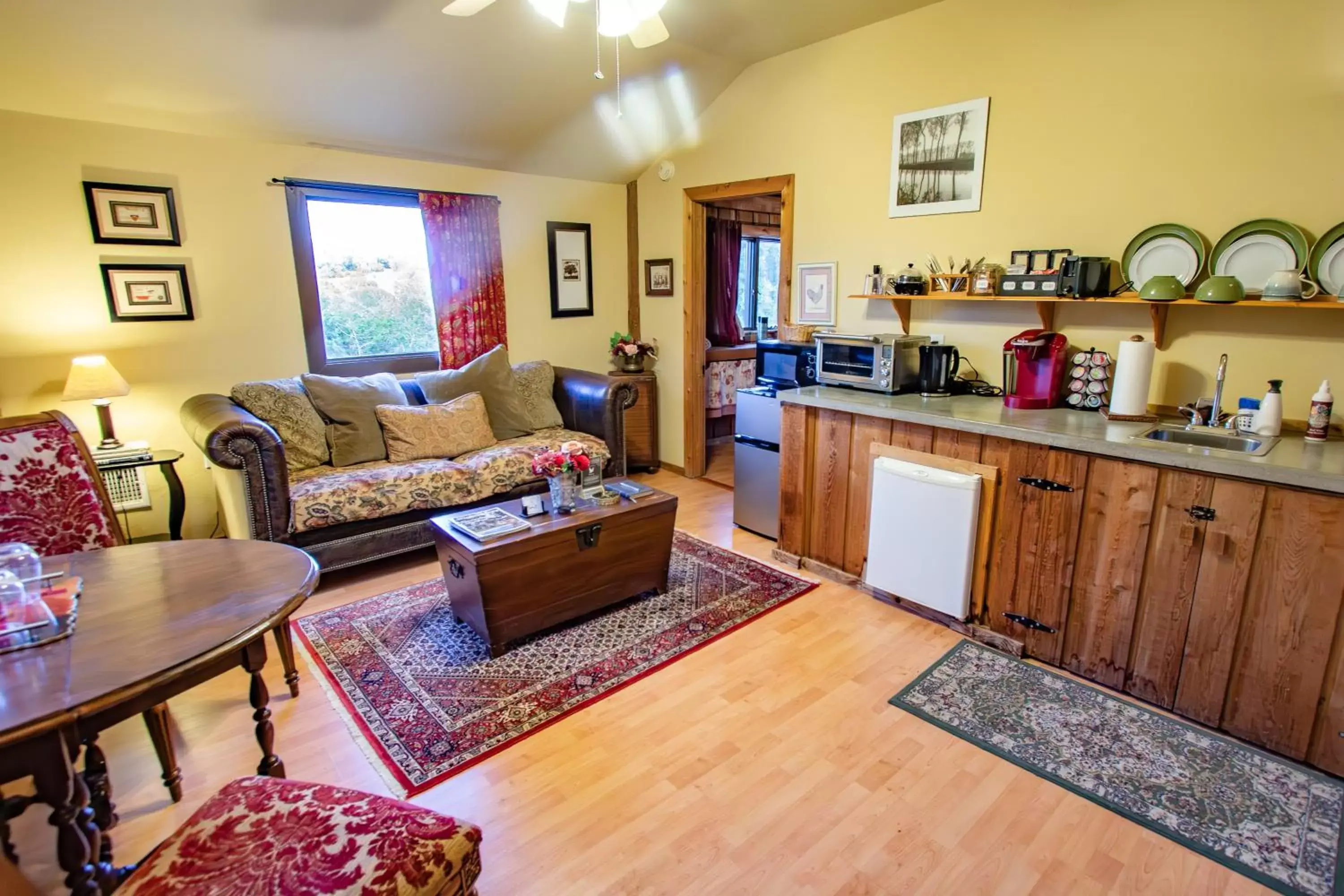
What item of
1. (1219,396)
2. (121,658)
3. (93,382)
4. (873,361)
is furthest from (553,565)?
(1219,396)

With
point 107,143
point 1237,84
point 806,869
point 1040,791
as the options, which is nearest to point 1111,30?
point 1237,84

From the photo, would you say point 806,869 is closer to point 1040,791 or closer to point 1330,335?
point 1040,791

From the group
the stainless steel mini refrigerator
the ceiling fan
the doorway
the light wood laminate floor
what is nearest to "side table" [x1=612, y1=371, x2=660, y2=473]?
the doorway

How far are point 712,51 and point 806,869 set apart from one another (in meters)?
4.05

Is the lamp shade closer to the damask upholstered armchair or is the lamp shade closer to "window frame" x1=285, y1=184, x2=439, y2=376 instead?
"window frame" x1=285, y1=184, x2=439, y2=376

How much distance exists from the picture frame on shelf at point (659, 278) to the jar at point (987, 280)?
7.58 feet

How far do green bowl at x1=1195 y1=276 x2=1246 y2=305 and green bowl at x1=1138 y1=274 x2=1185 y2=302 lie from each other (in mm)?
80

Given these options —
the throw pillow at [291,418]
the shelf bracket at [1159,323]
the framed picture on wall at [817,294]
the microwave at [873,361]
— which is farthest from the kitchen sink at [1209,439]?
the throw pillow at [291,418]

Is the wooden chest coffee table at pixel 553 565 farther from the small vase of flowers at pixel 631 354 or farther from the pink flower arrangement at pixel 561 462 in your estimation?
the small vase of flowers at pixel 631 354

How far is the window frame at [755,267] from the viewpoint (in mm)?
6254

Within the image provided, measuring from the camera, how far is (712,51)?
12.8 feet

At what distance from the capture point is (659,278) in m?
5.02

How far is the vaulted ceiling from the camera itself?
2752 millimetres

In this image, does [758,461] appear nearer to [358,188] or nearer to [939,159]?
[939,159]
